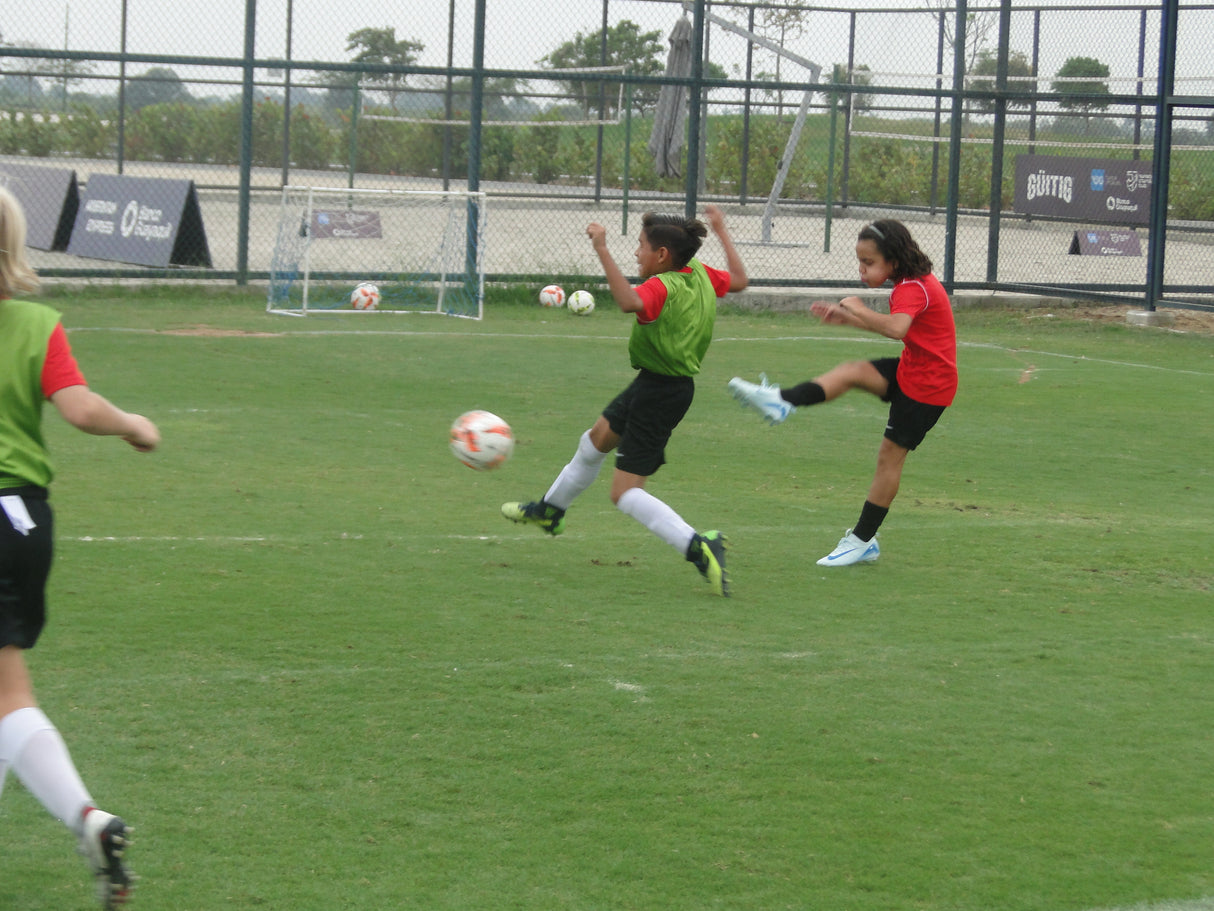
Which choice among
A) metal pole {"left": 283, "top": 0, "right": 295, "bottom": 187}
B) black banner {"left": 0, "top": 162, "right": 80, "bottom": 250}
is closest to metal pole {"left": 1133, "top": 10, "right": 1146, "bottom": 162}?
metal pole {"left": 283, "top": 0, "right": 295, "bottom": 187}

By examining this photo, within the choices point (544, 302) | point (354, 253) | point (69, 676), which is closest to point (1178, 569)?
point (69, 676)

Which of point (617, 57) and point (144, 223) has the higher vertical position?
point (617, 57)

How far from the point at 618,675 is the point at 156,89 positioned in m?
16.1

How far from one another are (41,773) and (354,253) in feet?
46.3

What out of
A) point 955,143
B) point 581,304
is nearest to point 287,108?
point 581,304

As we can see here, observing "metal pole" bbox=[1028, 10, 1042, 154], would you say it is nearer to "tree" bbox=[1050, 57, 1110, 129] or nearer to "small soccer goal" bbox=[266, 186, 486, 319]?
"tree" bbox=[1050, 57, 1110, 129]

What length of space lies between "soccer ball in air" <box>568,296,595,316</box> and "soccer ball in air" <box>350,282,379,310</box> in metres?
2.24

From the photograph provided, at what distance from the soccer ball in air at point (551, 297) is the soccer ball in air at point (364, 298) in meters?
2.15

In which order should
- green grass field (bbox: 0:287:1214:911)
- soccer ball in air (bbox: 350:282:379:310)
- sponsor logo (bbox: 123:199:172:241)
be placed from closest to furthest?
1. green grass field (bbox: 0:287:1214:911)
2. soccer ball in air (bbox: 350:282:379:310)
3. sponsor logo (bbox: 123:199:172:241)

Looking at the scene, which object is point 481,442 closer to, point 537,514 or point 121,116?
point 537,514

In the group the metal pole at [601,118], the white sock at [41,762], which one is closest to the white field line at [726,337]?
the metal pole at [601,118]

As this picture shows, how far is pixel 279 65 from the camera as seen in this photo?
16.0 m

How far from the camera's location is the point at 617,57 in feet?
75.8

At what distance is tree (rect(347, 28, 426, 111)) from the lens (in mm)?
19203
